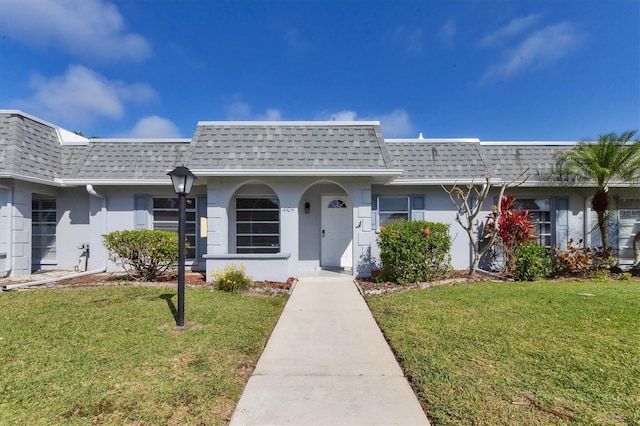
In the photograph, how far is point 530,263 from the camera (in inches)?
323

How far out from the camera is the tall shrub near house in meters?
8.97

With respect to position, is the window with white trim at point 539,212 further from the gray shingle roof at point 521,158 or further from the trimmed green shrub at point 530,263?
the trimmed green shrub at point 530,263

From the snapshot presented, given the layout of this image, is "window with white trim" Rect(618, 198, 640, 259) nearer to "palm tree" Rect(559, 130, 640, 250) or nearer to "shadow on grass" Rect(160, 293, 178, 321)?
"palm tree" Rect(559, 130, 640, 250)

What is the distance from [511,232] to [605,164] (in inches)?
142

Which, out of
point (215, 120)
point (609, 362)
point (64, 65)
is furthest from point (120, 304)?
point (64, 65)

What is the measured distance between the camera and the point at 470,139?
1055cm

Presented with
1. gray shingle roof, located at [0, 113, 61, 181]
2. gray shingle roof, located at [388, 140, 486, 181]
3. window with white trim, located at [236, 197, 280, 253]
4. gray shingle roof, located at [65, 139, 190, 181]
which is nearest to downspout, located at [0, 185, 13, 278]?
gray shingle roof, located at [0, 113, 61, 181]

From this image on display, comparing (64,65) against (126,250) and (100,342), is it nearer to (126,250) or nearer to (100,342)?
(126,250)

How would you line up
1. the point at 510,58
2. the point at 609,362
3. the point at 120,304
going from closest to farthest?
the point at 609,362, the point at 120,304, the point at 510,58

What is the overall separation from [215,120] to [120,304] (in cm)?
584

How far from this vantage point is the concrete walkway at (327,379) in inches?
106

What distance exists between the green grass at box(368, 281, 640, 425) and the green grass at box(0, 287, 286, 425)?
6.73ft

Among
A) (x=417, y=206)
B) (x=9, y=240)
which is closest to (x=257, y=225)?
(x=417, y=206)

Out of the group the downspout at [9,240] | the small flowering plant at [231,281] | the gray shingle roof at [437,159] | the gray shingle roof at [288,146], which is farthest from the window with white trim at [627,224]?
the downspout at [9,240]
